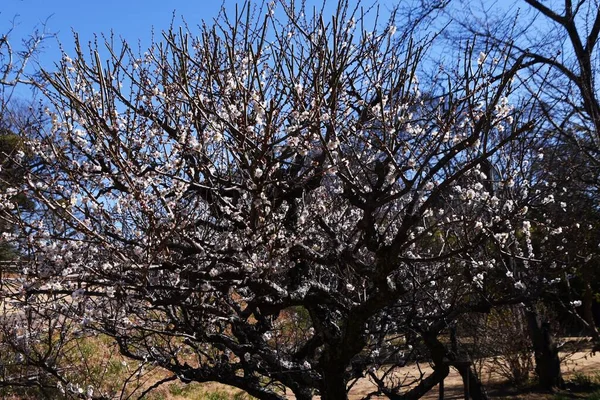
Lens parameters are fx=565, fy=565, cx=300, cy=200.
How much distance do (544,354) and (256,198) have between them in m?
7.80

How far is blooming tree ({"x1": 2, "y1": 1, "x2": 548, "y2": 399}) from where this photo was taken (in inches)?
124

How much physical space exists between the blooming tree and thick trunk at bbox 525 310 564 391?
183 inches

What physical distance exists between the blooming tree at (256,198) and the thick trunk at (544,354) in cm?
466

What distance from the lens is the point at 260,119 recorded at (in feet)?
11.2

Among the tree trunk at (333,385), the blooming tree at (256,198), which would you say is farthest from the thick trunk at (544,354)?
the tree trunk at (333,385)

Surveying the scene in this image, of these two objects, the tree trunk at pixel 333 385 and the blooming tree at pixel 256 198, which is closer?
the blooming tree at pixel 256 198

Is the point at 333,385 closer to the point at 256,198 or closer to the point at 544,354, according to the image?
the point at 256,198

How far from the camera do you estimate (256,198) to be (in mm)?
3172

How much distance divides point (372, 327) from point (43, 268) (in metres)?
2.83

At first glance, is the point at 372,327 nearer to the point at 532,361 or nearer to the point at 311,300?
the point at 311,300

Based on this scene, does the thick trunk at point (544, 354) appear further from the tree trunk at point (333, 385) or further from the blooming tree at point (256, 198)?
the tree trunk at point (333, 385)

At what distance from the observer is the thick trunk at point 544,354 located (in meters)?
→ 9.13

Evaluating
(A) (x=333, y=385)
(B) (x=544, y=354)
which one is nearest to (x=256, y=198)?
(A) (x=333, y=385)

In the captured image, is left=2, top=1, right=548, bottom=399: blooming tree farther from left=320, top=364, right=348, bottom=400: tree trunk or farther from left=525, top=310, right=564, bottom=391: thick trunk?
left=525, top=310, right=564, bottom=391: thick trunk
